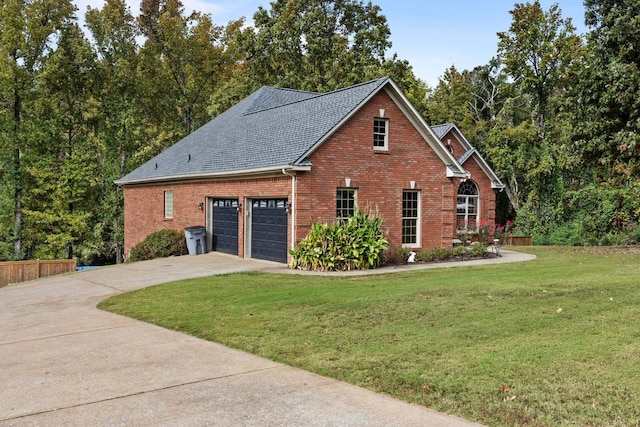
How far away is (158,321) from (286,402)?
4.95 metres


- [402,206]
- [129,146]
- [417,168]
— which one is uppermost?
[129,146]

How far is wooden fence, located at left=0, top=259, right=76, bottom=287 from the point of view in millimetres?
21391

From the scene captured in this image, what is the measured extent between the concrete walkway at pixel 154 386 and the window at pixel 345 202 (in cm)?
986

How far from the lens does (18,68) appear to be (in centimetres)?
3247

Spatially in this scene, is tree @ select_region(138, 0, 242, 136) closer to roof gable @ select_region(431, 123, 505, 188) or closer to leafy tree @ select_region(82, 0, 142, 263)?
leafy tree @ select_region(82, 0, 142, 263)

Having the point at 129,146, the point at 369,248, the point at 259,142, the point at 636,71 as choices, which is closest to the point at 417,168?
the point at 369,248

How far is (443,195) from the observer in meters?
21.3

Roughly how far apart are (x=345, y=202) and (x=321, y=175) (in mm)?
1438

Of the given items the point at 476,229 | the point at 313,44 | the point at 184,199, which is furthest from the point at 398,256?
the point at 313,44

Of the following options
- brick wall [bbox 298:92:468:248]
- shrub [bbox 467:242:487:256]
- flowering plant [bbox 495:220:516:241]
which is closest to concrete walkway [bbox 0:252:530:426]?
brick wall [bbox 298:92:468:248]

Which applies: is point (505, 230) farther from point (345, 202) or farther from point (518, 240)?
point (345, 202)

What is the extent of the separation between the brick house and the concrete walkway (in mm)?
9247

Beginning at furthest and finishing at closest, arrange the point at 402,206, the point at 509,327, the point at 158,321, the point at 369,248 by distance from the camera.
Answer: the point at 402,206 < the point at 369,248 < the point at 158,321 < the point at 509,327

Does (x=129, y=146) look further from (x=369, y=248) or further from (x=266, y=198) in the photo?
(x=369, y=248)
